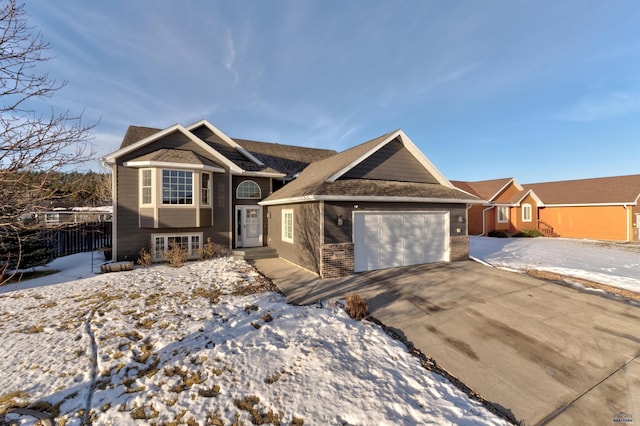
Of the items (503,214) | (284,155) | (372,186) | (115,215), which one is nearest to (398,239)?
(372,186)

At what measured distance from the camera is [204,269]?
10000 millimetres

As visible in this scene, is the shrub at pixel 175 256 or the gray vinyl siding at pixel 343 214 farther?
the shrub at pixel 175 256

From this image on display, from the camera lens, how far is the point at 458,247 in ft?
38.1

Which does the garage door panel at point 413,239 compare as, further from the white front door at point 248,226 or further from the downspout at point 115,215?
the downspout at point 115,215

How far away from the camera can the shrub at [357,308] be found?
19.1 ft

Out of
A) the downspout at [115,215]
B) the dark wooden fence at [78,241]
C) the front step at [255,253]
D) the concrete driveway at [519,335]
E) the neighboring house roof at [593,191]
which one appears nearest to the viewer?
the concrete driveway at [519,335]

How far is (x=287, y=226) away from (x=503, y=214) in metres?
22.3

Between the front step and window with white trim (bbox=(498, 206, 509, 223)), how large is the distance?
21828 mm

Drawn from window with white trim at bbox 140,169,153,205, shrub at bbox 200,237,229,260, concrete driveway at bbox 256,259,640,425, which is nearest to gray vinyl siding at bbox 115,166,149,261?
window with white trim at bbox 140,169,153,205

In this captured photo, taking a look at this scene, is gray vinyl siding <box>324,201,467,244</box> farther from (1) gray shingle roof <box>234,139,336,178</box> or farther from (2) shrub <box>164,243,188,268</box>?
(1) gray shingle roof <box>234,139,336,178</box>

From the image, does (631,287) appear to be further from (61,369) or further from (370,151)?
(61,369)

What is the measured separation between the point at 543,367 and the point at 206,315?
6.58 meters

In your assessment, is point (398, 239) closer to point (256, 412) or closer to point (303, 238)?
point (303, 238)

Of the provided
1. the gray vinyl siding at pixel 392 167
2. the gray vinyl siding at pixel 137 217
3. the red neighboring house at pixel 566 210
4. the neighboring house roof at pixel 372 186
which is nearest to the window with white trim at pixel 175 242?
the gray vinyl siding at pixel 137 217
